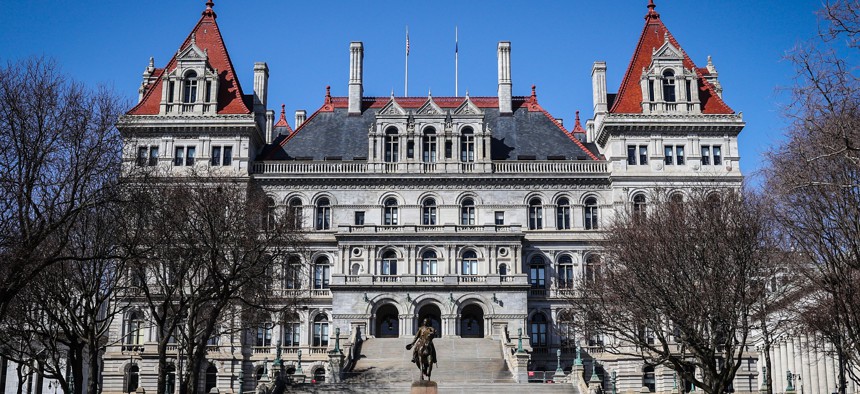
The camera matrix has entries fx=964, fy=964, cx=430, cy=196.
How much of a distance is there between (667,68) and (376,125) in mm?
21000

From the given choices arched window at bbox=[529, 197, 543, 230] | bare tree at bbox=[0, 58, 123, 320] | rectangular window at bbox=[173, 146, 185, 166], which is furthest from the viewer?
arched window at bbox=[529, 197, 543, 230]

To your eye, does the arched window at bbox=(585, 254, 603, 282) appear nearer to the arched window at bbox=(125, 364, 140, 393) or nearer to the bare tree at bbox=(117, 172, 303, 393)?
the bare tree at bbox=(117, 172, 303, 393)

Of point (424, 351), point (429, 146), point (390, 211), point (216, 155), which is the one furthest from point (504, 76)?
point (424, 351)

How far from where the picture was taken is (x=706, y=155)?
218 feet

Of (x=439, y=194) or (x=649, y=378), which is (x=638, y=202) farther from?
(x=439, y=194)

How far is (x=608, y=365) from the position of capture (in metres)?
63.2

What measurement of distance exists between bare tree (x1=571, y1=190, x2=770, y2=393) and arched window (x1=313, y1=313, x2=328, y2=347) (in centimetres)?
2131

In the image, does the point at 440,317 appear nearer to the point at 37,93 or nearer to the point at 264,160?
the point at 264,160

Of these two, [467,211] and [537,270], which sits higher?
[467,211]

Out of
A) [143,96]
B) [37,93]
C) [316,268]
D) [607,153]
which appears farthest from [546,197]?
[37,93]

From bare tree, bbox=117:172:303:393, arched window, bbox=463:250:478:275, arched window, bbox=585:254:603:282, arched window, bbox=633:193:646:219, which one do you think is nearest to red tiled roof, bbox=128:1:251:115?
bare tree, bbox=117:172:303:393

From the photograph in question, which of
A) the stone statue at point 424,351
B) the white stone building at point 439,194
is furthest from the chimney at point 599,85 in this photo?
the stone statue at point 424,351

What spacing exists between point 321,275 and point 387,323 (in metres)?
5.70

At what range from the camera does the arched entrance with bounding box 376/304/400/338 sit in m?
64.8
